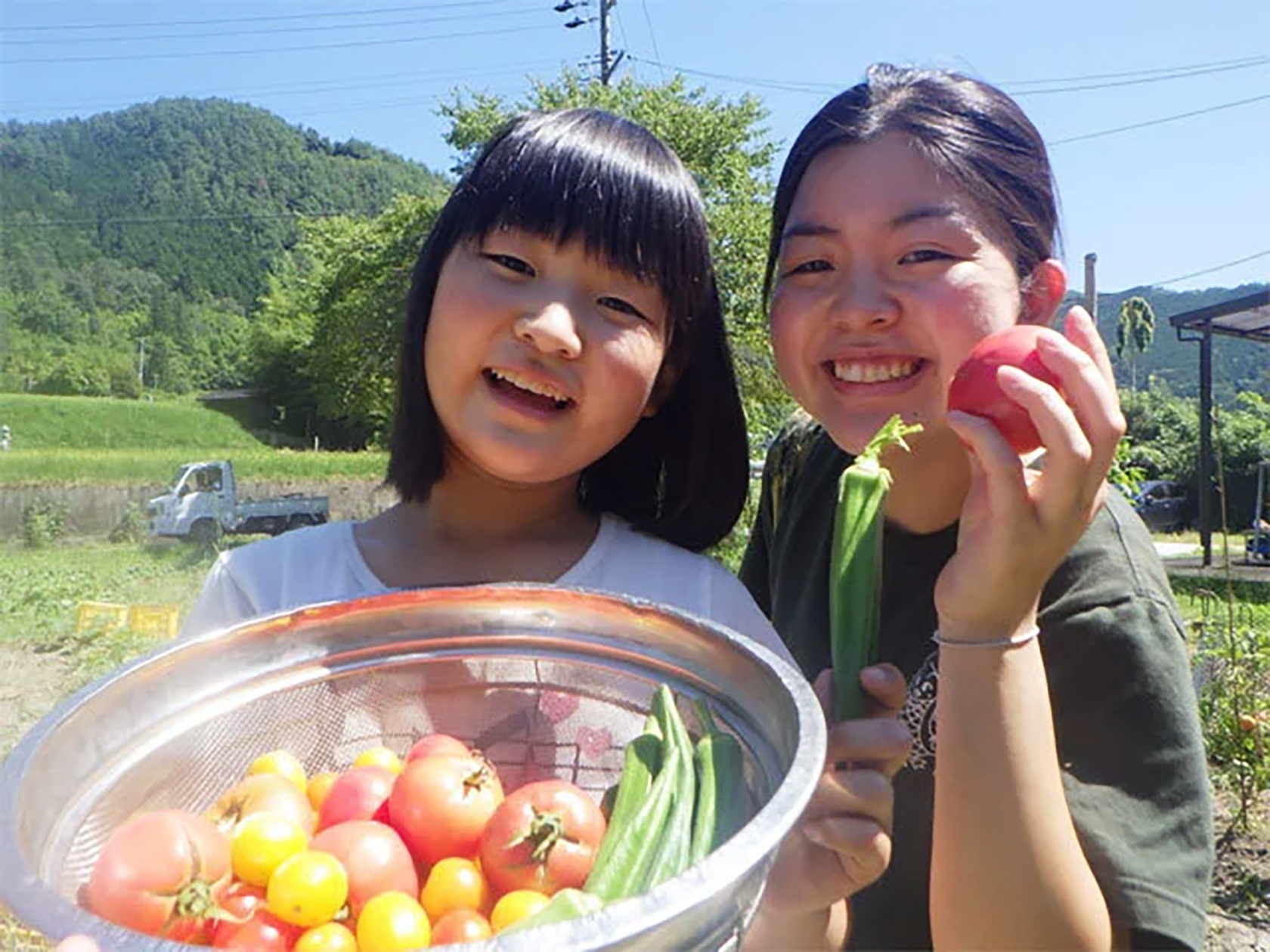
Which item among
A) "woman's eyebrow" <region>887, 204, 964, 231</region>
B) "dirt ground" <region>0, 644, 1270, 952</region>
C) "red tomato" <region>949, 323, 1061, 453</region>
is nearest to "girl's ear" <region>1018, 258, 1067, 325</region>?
"woman's eyebrow" <region>887, 204, 964, 231</region>

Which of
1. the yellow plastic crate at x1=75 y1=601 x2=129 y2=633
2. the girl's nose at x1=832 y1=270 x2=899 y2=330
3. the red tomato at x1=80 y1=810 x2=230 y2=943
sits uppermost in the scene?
the girl's nose at x1=832 y1=270 x2=899 y2=330

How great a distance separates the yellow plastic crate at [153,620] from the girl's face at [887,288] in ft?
19.2

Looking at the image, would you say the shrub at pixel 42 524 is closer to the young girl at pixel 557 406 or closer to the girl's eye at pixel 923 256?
the young girl at pixel 557 406

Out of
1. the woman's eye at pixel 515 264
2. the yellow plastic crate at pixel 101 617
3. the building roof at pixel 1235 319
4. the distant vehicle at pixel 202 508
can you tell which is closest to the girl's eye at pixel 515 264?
the woman's eye at pixel 515 264

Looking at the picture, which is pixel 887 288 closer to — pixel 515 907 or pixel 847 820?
pixel 847 820

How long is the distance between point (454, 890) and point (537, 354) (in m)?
0.77

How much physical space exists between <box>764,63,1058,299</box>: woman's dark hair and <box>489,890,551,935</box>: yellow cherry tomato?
1206 millimetres

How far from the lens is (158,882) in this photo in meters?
0.80

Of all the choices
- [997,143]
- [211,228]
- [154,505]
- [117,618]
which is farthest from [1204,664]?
[211,228]

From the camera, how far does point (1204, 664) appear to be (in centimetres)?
466

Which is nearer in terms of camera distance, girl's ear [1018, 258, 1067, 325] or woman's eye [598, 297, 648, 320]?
woman's eye [598, 297, 648, 320]

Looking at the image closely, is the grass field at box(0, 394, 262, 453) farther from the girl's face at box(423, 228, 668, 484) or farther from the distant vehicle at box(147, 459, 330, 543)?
the girl's face at box(423, 228, 668, 484)

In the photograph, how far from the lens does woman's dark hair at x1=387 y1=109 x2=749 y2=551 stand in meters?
1.53

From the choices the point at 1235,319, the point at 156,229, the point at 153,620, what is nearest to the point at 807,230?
the point at 153,620
